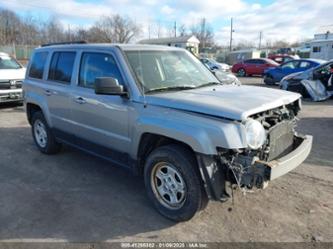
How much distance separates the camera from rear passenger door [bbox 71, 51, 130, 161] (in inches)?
161

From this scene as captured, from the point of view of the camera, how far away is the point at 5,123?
872 centimetres

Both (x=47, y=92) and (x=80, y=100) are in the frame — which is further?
(x=47, y=92)

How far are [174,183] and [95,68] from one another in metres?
2.00

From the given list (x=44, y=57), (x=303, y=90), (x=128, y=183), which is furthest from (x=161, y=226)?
(x=303, y=90)

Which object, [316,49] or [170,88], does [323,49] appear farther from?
[170,88]

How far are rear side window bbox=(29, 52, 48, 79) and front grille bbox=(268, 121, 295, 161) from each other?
13.8 feet

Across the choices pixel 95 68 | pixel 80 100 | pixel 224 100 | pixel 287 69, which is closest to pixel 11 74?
pixel 80 100

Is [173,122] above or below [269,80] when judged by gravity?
above

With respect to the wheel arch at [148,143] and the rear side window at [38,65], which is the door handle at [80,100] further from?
the rear side window at [38,65]

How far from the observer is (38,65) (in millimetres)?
5930

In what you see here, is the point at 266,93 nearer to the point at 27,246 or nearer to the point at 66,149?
the point at 27,246

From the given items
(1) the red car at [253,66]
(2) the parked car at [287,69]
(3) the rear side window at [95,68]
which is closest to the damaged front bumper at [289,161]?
(3) the rear side window at [95,68]

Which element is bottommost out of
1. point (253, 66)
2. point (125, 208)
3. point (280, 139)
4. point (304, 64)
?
point (125, 208)

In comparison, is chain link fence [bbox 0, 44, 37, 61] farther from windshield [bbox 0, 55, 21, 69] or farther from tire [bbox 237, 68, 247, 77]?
windshield [bbox 0, 55, 21, 69]
